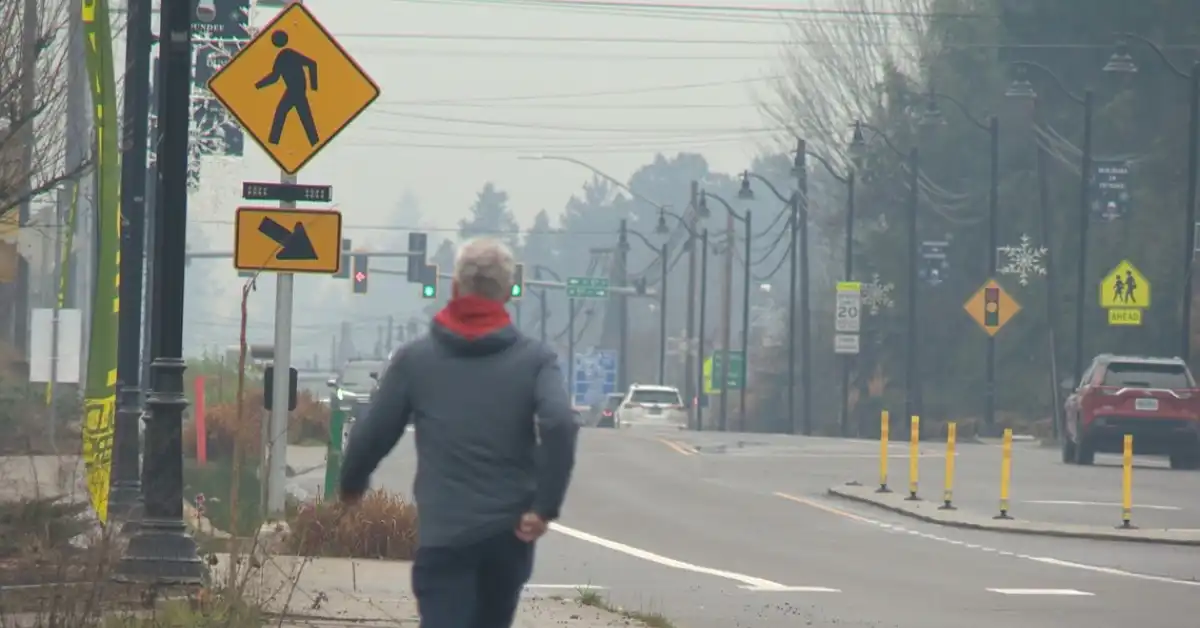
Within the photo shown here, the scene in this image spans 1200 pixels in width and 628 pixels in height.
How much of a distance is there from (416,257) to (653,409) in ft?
38.9

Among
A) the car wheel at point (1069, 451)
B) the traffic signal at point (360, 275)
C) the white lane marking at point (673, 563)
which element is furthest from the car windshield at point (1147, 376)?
the traffic signal at point (360, 275)

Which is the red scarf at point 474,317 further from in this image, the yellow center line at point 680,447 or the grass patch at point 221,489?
the yellow center line at point 680,447

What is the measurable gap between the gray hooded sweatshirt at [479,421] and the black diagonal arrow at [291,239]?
26.3 ft

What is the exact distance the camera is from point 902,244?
74.7m

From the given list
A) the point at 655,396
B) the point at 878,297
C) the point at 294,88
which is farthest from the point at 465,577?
the point at 878,297

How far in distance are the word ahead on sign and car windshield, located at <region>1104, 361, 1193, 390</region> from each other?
74.5 feet

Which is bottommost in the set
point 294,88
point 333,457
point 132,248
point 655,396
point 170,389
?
point 655,396

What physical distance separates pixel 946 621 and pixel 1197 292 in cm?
5064

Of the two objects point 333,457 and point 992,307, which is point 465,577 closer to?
point 333,457

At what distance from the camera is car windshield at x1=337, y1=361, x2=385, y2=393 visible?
54.1 metres

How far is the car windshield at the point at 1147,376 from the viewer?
3603cm

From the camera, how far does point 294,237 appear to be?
15492 millimetres

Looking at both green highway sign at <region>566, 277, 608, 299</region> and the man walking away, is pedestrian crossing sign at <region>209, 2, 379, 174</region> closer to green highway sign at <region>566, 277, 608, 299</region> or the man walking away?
the man walking away

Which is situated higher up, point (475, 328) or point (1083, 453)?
point (475, 328)
